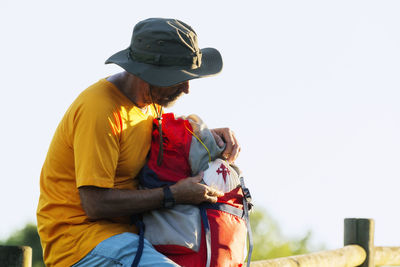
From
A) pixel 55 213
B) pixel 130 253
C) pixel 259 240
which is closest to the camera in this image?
pixel 130 253

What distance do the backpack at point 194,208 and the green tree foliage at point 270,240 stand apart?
977 inches

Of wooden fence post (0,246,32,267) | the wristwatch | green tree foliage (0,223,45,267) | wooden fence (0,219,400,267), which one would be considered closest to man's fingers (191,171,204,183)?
the wristwatch

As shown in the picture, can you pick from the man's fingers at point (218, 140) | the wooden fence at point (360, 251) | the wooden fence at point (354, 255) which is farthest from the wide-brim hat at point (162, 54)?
the wooden fence at point (360, 251)

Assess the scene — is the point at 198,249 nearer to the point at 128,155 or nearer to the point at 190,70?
the point at 128,155

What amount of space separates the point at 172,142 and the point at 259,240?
26883 mm

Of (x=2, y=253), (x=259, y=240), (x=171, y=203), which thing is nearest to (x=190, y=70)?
(x=171, y=203)

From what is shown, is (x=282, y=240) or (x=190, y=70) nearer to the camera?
(x=190, y=70)

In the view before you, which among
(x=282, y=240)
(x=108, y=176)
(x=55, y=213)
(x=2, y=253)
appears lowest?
(x=282, y=240)

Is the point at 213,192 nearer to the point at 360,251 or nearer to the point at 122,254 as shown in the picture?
the point at 122,254

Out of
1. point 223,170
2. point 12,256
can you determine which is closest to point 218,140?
point 223,170

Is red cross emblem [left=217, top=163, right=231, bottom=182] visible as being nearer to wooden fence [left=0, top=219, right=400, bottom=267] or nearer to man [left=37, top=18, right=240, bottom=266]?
man [left=37, top=18, right=240, bottom=266]

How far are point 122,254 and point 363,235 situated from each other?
397 centimetres

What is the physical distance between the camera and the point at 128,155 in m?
2.71

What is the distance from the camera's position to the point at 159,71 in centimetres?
273
